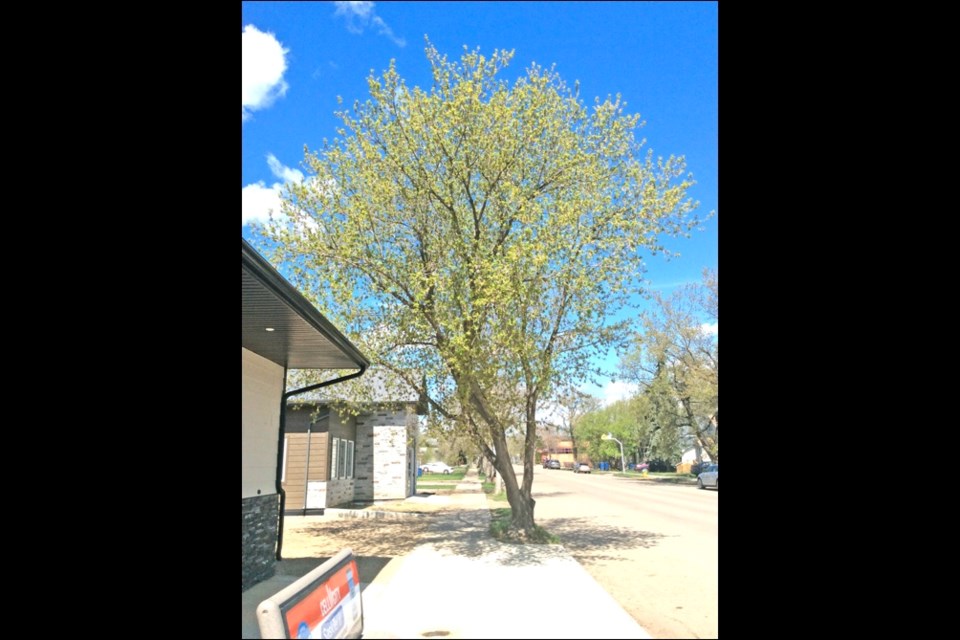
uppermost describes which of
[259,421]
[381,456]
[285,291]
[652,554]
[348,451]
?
[285,291]

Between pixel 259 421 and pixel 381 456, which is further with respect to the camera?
pixel 381 456

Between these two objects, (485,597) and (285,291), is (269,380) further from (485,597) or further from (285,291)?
(485,597)

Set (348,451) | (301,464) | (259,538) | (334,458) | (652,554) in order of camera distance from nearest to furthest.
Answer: (259,538) < (652,554) < (301,464) < (334,458) < (348,451)

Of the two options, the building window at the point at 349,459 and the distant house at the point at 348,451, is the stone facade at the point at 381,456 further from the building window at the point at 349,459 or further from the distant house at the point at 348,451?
the building window at the point at 349,459

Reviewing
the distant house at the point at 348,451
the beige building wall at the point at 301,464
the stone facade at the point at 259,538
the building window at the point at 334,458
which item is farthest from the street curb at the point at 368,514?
the stone facade at the point at 259,538

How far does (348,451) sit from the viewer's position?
16.4 metres

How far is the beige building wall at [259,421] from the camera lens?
605 cm

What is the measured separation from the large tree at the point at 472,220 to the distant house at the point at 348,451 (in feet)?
6.16

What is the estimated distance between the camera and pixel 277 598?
2.26m

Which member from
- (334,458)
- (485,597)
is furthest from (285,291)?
(334,458)

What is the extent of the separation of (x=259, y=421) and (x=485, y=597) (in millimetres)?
3090

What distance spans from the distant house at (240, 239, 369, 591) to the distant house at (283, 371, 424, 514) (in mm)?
2789
